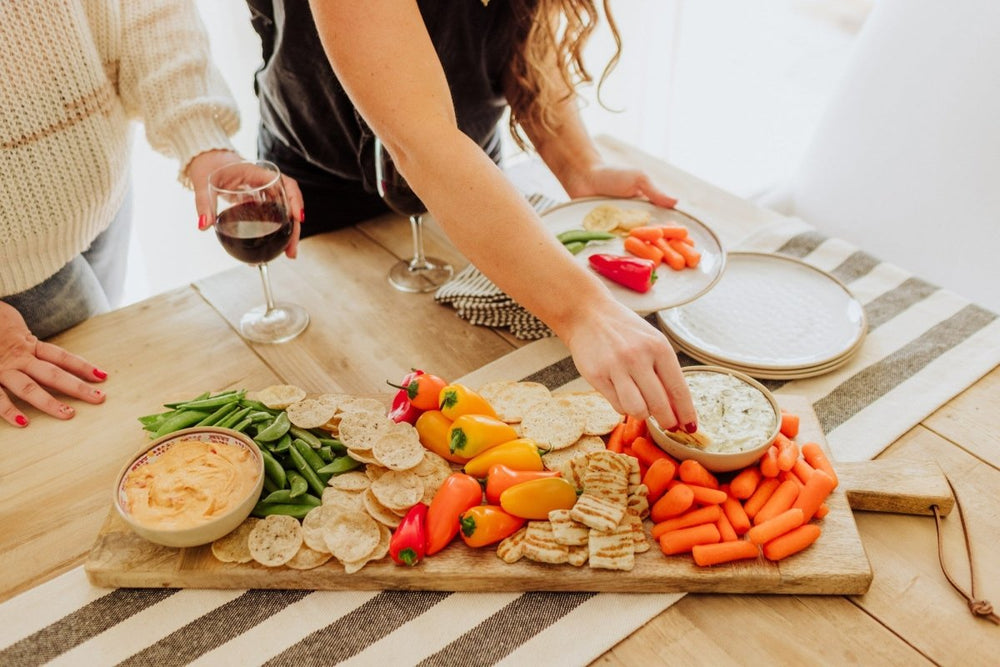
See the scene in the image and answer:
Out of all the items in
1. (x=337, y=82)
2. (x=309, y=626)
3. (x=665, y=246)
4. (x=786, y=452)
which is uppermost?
(x=337, y=82)

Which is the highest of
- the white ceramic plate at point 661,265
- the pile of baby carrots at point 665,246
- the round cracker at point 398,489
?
the pile of baby carrots at point 665,246

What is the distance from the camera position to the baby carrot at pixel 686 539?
109 cm

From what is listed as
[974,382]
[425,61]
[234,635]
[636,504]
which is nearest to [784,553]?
[636,504]

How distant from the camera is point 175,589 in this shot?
1.10 meters

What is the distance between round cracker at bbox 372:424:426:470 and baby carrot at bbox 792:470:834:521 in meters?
0.55

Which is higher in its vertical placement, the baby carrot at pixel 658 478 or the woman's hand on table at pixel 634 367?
the woman's hand on table at pixel 634 367

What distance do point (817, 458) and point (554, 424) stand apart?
15.8 inches

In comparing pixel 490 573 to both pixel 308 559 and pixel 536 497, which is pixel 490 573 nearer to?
pixel 536 497

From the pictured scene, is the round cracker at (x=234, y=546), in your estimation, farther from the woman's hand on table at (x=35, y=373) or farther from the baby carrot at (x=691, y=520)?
the baby carrot at (x=691, y=520)

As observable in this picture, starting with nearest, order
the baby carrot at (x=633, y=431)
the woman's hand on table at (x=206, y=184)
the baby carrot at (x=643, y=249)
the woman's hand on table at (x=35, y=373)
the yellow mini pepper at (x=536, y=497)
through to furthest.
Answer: the yellow mini pepper at (x=536, y=497) < the baby carrot at (x=633, y=431) < the woman's hand on table at (x=35, y=373) < the baby carrot at (x=643, y=249) < the woman's hand on table at (x=206, y=184)

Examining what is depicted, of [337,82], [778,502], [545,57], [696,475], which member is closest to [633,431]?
[696,475]

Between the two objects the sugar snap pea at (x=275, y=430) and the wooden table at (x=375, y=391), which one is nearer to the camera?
the wooden table at (x=375, y=391)

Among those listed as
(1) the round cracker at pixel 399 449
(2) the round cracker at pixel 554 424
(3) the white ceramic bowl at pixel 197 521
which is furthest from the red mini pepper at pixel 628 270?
(3) the white ceramic bowl at pixel 197 521

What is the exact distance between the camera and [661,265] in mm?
1482
